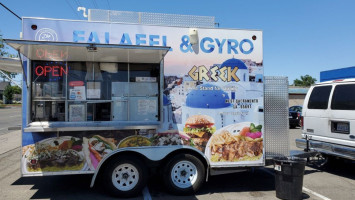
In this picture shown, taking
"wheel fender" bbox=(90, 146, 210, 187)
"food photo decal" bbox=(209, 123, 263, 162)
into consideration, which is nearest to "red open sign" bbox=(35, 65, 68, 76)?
"wheel fender" bbox=(90, 146, 210, 187)

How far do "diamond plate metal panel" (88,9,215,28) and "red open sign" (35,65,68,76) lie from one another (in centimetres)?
113

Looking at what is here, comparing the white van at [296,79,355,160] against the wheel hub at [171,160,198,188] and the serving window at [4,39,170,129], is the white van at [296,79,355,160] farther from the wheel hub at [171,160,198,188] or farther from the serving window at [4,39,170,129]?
the serving window at [4,39,170,129]

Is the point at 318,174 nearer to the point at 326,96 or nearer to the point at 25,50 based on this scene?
the point at 326,96

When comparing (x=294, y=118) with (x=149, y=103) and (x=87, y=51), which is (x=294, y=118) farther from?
(x=87, y=51)

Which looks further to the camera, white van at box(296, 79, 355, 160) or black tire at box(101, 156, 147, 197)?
white van at box(296, 79, 355, 160)

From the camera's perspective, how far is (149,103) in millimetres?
5566

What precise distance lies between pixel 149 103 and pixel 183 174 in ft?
5.13

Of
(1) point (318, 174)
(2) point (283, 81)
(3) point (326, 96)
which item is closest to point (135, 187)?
(2) point (283, 81)

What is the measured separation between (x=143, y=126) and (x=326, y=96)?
16.7ft

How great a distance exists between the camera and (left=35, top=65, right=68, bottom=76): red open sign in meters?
5.21

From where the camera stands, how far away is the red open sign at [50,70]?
17.1 ft

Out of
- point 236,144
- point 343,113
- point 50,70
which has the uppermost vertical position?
point 50,70

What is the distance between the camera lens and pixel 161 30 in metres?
5.31

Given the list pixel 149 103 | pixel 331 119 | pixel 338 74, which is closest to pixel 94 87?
pixel 149 103
